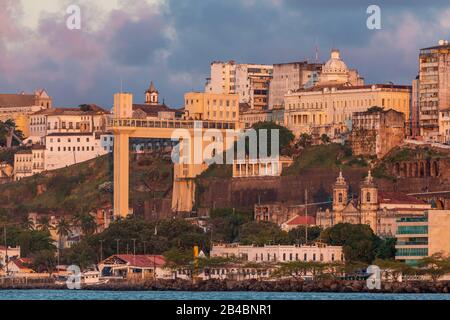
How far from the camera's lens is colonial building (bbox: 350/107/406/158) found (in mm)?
130125

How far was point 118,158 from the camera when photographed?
13262 centimetres

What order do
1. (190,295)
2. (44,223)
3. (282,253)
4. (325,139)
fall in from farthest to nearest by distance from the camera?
(44,223), (325,139), (282,253), (190,295)

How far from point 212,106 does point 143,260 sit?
29235mm

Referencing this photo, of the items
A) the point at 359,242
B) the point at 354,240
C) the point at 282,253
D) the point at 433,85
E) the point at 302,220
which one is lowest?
the point at 282,253

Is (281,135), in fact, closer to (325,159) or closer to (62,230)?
(325,159)

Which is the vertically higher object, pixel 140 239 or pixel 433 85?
pixel 433 85

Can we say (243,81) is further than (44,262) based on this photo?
Yes

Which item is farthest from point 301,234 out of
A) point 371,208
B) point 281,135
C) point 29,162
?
point 29,162

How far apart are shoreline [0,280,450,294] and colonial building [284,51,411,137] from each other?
3300cm

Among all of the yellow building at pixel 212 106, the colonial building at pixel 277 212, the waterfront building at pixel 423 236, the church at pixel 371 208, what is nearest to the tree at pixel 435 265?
the waterfront building at pixel 423 236

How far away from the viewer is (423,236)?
106m

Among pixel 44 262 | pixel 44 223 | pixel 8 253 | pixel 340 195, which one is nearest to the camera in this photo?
pixel 340 195

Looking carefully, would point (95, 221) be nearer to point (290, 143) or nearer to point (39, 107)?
point (290, 143)
